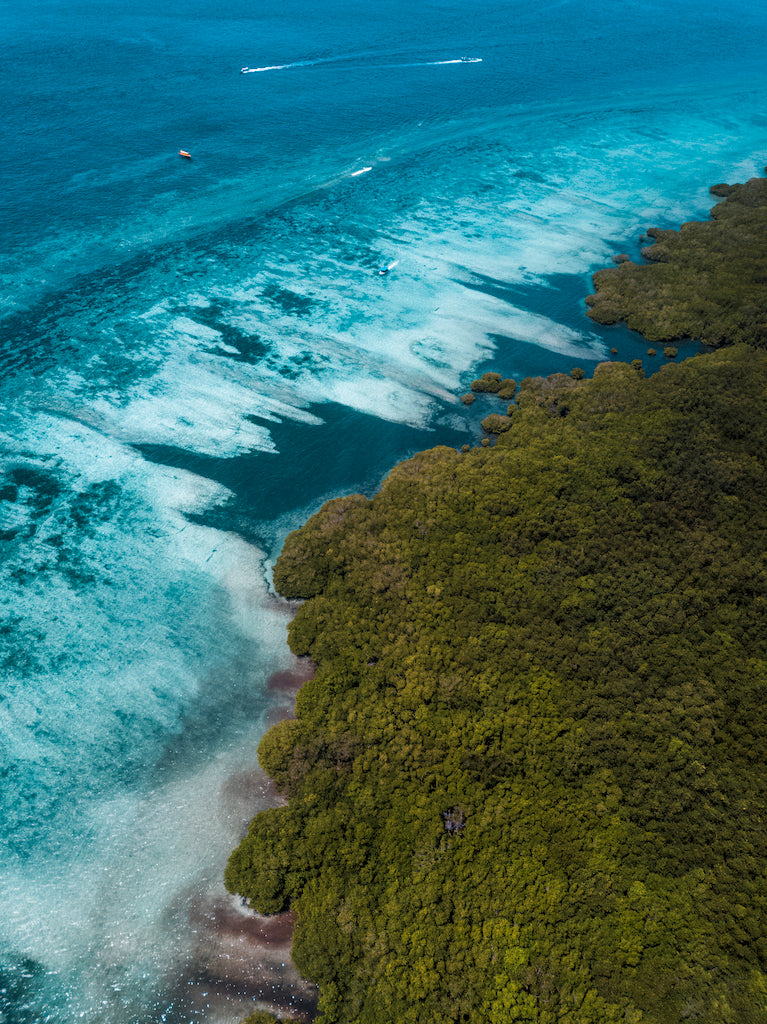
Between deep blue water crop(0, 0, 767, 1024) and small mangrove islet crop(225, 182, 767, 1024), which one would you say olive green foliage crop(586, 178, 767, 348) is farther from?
small mangrove islet crop(225, 182, 767, 1024)

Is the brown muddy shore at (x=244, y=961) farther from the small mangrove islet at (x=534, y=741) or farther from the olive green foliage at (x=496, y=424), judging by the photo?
the olive green foliage at (x=496, y=424)

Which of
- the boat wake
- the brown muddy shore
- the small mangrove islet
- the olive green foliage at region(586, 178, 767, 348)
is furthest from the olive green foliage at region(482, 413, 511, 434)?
the boat wake

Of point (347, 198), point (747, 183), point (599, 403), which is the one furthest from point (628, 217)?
point (599, 403)

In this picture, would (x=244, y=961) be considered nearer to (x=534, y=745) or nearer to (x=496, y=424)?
(x=534, y=745)

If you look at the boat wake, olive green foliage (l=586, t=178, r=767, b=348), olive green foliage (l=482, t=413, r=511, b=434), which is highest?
the boat wake

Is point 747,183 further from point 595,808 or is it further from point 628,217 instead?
point 595,808

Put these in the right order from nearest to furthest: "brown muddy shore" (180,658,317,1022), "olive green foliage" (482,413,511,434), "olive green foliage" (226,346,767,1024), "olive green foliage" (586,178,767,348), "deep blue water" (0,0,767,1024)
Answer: "olive green foliage" (226,346,767,1024) → "brown muddy shore" (180,658,317,1022) → "deep blue water" (0,0,767,1024) → "olive green foliage" (482,413,511,434) → "olive green foliage" (586,178,767,348)
